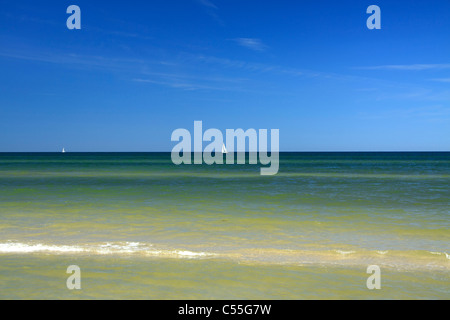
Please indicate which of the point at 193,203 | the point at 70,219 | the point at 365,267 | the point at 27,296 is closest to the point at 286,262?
the point at 365,267

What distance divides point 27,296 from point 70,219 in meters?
8.57

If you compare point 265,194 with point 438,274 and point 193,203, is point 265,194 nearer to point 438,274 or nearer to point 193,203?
point 193,203

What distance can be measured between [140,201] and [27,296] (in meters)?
14.5

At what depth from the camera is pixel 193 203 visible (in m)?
20.8

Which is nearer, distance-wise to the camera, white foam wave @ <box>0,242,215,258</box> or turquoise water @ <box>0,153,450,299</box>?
Result: turquoise water @ <box>0,153,450,299</box>

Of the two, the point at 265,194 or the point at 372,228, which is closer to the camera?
the point at 372,228

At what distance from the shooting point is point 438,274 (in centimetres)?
838

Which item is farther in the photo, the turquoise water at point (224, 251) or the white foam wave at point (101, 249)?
the white foam wave at point (101, 249)
